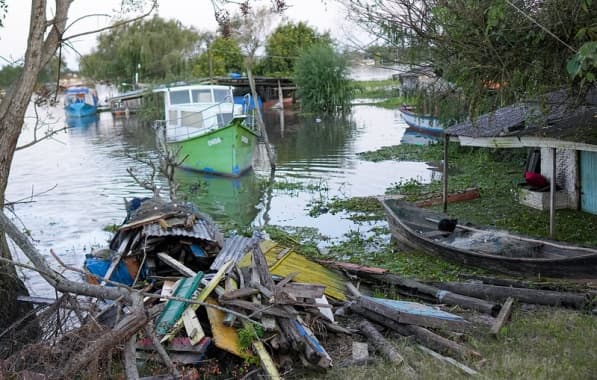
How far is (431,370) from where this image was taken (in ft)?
20.9

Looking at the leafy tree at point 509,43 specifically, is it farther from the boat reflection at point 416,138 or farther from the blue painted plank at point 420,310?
the boat reflection at point 416,138

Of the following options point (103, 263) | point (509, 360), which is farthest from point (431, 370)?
point (103, 263)

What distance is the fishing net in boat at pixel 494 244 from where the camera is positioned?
10.2m

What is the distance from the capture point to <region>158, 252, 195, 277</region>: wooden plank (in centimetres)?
904

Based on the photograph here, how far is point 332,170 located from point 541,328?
18.2 meters

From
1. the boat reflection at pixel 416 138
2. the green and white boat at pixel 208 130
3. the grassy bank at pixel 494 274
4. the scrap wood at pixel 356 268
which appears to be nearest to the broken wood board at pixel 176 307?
the grassy bank at pixel 494 274

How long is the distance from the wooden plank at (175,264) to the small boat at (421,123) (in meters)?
24.4

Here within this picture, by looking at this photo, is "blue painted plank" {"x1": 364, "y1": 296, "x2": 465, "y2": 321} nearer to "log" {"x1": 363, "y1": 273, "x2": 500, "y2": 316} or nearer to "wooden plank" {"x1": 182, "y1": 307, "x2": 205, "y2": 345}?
"log" {"x1": 363, "y1": 273, "x2": 500, "y2": 316}

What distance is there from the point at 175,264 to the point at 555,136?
631 cm

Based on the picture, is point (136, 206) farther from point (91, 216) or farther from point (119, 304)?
point (119, 304)

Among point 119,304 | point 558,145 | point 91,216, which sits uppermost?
point 558,145

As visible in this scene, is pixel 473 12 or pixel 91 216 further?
pixel 91 216

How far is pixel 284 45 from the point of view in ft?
217

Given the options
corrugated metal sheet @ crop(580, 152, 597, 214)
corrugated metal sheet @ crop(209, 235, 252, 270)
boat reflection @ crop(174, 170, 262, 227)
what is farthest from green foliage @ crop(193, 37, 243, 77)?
corrugated metal sheet @ crop(209, 235, 252, 270)
